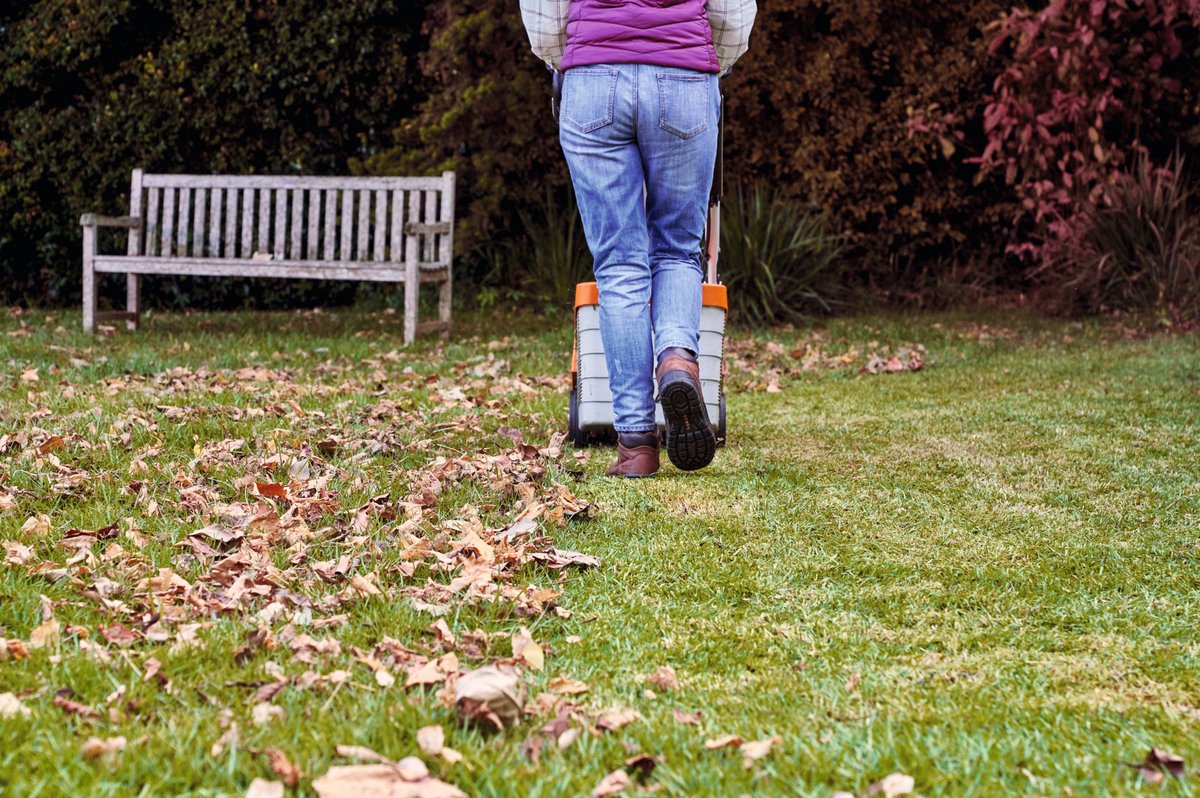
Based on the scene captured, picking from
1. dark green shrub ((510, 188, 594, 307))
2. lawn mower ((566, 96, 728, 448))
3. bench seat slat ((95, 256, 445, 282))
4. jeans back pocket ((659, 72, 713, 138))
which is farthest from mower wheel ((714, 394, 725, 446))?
dark green shrub ((510, 188, 594, 307))

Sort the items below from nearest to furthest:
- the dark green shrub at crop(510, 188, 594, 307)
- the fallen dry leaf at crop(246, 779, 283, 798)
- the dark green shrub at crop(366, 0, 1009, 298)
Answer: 1. the fallen dry leaf at crop(246, 779, 283, 798)
2. the dark green shrub at crop(366, 0, 1009, 298)
3. the dark green shrub at crop(510, 188, 594, 307)

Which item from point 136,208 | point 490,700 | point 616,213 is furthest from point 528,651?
point 136,208

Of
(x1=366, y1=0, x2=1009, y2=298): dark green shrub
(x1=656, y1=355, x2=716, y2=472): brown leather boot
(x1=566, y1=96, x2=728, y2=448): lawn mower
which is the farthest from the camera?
(x1=366, y1=0, x2=1009, y2=298): dark green shrub

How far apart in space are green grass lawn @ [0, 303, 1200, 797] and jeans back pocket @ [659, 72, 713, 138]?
1003mm

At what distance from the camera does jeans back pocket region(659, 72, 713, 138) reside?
3.11 metres

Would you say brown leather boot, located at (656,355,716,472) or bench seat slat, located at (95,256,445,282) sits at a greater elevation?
brown leather boot, located at (656,355,716,472)

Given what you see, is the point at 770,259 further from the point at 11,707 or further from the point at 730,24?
the point at 11,707

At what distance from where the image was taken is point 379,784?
151 cm

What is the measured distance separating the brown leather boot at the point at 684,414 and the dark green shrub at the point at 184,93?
6872 mm

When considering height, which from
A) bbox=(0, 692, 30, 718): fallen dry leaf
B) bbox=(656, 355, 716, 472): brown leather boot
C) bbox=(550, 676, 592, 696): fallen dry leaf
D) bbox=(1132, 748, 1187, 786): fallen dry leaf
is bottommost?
bbox=(0, 692, 30, 718): fallen dry leaf

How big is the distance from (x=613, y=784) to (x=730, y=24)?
234 centimetres

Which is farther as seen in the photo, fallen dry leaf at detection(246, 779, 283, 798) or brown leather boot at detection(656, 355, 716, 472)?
brown leather boot at detection(656, 355, 716, 472)

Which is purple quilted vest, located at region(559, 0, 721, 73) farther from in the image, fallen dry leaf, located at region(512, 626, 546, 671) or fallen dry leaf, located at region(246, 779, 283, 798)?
fallen dry leaf, located at region(246, 779, 283, 798)

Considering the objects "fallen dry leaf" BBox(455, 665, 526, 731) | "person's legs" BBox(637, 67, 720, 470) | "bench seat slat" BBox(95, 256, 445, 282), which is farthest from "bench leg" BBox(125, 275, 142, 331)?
"fallen dry leaf" BBox(455, 665, 526, 731)
